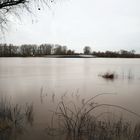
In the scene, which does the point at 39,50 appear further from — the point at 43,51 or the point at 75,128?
the point at 75,128

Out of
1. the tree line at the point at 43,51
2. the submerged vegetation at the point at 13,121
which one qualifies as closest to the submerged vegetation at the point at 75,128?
the submerged vegetation at the point at 13,121

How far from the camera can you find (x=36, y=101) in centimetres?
643

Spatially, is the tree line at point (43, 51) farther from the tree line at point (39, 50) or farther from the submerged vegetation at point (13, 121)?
the submerged vegetation at point (13, 121)

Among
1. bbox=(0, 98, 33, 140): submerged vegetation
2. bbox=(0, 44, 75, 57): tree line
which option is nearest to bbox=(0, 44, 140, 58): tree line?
bbox=(0, 44, 75, 57): tree line

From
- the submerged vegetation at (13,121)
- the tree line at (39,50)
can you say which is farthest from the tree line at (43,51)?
the submerged vegetation at (13,121)

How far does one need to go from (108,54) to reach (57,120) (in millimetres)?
75295

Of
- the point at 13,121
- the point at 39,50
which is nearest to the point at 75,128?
the point at 13,121

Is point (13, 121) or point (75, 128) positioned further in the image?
point (13, 121)

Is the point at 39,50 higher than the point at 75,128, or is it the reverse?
the point at 39,50

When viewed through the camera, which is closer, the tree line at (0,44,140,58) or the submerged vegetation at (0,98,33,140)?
the submerged vegetation at (0,98,33,140)

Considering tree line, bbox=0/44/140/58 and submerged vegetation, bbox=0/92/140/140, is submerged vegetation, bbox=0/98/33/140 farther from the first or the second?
tree line, bbox=0/44/140/58

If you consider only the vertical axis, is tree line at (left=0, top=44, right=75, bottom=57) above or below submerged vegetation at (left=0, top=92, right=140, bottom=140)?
above

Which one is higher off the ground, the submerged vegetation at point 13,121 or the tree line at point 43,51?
the tree line at point 43,51

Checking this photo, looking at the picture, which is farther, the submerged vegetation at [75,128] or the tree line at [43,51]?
the tree line at [43,51]
